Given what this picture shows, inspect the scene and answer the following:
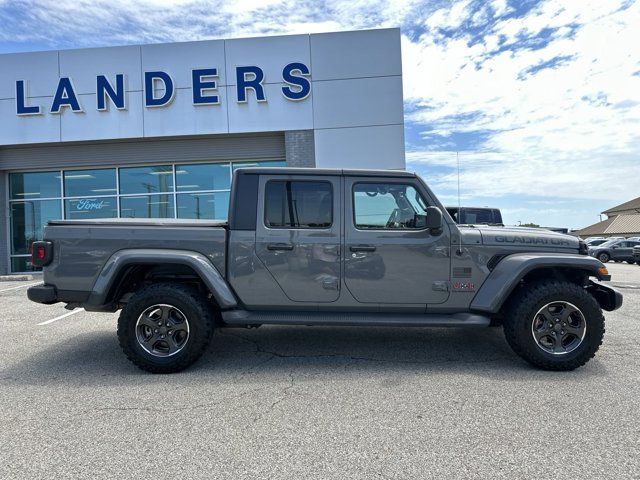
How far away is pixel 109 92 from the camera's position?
42.2ft

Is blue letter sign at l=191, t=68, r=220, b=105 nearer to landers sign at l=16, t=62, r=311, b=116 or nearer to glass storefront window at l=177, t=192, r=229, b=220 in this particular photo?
landers sign at l=16, t=62, r=311, b=116

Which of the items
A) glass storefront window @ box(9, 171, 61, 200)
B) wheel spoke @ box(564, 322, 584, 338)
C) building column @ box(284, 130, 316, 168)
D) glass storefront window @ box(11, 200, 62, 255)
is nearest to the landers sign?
building column @ box(284, 130, 316, 168)

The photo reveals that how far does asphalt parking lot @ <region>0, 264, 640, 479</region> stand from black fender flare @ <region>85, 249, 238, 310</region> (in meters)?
0.74

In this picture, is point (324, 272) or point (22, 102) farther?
point (22, 102)

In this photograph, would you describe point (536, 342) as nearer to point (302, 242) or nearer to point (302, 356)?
point (302, 356)

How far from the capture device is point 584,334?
4004 millimetres

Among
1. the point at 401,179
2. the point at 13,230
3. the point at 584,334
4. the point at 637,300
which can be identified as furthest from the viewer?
the point at 13,230

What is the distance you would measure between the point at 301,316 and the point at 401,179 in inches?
68.5

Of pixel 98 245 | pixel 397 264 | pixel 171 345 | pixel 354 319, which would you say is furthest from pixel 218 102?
pixel 354 319

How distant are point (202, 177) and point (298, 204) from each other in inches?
418

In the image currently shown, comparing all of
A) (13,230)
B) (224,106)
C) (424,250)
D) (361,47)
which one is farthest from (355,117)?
(13,230)

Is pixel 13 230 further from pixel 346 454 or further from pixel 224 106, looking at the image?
pixel 346 454

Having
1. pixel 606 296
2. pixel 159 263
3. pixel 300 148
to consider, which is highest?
pixel 300 148

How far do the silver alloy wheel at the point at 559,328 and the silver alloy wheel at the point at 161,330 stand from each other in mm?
3454
